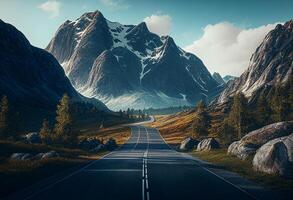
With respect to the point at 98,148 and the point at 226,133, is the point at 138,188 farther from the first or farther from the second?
the point at 98,148

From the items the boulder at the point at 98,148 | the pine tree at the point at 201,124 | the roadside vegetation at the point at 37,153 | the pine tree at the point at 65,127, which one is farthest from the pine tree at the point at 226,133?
the pine tree at the point at 65,127

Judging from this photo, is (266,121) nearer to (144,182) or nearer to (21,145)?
(21,145)

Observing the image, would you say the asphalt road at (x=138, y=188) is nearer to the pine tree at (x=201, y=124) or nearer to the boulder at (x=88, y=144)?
the boulder at (x=88, y=144)

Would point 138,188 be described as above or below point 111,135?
below

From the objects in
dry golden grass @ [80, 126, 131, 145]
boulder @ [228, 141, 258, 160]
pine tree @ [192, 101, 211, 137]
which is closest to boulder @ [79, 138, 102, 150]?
pine tree @ [192, 101, 211, 137]

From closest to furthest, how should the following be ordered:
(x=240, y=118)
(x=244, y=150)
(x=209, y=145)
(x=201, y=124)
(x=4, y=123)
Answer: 1. (x=244, y=150)
2. (x=209, y=145)
3. (x=4, y=123)
4. (x=240, y=118)
5. (x=201, y=124)

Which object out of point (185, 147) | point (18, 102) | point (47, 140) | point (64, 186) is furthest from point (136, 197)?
point (18, 102)

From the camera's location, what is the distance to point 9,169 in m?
33.1

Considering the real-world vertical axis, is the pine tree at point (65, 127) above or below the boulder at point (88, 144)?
above

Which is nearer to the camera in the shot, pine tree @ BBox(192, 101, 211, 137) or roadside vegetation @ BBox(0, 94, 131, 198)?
roadside vegetation @ BBox(0, 94, 131, 198)

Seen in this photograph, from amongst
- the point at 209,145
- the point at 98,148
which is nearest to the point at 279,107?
the point at 209,145

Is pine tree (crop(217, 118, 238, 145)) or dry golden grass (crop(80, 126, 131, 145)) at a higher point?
dry golden grass (crop(80, 126, 131, 145))

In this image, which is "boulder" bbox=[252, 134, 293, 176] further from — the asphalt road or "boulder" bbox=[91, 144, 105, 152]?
"boulder" bbox=[91, 144, 105, 152]

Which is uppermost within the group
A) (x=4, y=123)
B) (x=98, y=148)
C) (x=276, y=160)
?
(x=4, y=123)
